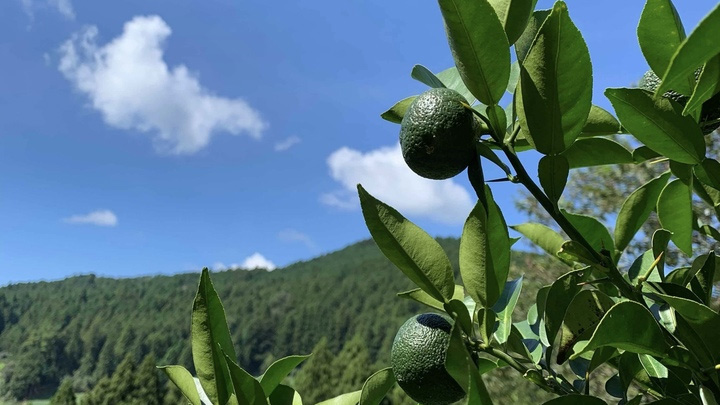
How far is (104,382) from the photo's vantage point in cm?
2530

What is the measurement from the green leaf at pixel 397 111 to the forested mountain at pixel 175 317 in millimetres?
41126

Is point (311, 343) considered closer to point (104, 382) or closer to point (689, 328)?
point (104, 382)

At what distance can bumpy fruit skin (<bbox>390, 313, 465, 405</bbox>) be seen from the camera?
0.71m

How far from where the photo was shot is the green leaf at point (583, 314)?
80 centimetres

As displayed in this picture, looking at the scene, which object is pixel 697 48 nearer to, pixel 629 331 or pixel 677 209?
pixel 629 331

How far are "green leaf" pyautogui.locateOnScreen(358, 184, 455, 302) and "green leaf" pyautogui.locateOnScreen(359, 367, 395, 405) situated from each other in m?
0.16

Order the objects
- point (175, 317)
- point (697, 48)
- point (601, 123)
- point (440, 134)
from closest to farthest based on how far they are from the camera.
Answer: point (697, 48), point (440, 134), point (601, 123), point (175, 317)

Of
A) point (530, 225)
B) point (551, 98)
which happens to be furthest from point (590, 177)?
point (551, 98)

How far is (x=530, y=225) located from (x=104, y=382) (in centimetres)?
2841

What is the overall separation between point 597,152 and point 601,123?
0.16 ft

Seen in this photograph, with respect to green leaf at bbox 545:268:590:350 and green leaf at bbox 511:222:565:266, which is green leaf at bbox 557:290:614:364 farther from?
green leaf at bbox 511:222:565:266

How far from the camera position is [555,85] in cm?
55

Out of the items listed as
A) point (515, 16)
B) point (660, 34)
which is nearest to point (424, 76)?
point (515, 16)

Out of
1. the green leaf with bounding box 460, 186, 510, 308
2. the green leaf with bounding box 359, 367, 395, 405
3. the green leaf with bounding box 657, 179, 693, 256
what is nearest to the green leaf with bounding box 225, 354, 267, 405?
the green leaf with bounding box 359, 367, 395, 405
